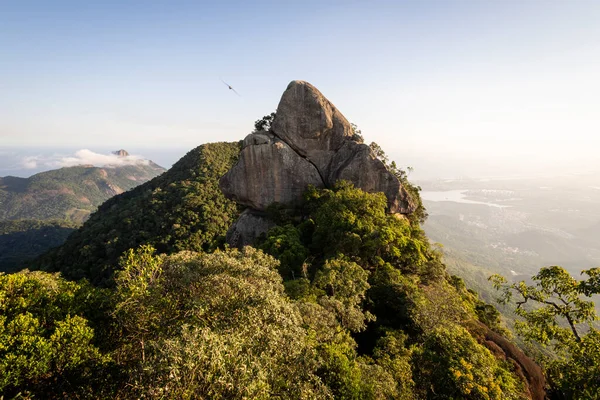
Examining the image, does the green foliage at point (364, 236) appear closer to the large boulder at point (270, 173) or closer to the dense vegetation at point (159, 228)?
the large boulder at point (270, 173)

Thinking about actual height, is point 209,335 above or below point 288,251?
above

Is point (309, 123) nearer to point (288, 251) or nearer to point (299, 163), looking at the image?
point (299, 163)

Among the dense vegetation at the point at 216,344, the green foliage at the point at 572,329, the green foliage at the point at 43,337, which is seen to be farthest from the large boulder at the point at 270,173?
the green foliage at the point at 43,337

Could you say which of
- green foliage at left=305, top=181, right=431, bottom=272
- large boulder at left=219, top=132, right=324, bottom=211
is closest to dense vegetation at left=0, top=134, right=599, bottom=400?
green foliage at left=305, top=181, right=431, bottom=272

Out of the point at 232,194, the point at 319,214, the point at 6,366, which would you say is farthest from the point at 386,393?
the point at 232,194

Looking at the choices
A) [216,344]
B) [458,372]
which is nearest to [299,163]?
[458,372]

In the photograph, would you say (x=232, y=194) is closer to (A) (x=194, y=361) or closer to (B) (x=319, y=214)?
(B) (x=319, y=214)
